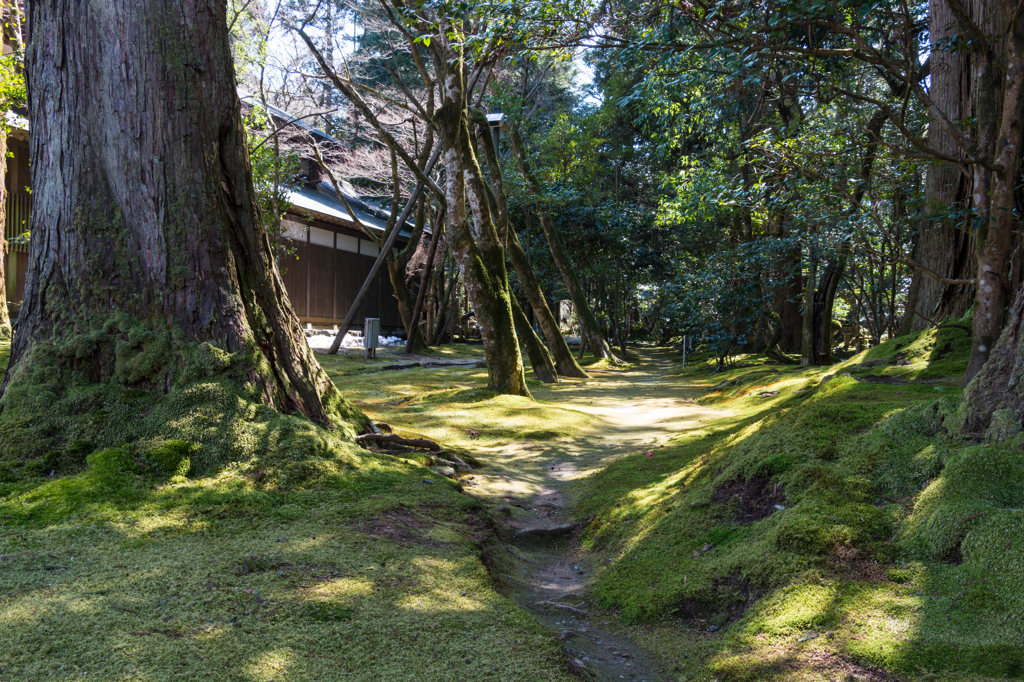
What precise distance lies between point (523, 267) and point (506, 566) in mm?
9888

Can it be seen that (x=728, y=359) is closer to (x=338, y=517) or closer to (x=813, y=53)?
(x=813, y=53)

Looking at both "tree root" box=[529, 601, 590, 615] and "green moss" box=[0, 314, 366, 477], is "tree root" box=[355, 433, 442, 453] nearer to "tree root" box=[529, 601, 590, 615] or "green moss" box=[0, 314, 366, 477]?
"green moss" box=[0, 314, 366, 477]

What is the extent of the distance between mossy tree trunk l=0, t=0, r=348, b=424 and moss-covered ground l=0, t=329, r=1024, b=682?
2.21 feet

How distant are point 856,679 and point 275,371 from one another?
3373 mm

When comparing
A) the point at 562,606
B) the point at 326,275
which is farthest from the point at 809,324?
the point at 326,275

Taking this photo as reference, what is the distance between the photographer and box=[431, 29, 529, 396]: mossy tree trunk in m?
8.65

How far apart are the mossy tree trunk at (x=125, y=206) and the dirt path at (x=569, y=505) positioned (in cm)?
182

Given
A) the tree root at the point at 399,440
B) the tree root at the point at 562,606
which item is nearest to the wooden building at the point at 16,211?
the tree root at the point at 399,440

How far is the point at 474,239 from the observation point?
8.92m

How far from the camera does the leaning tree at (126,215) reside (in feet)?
11.6

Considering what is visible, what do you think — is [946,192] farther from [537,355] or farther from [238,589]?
[238,589]

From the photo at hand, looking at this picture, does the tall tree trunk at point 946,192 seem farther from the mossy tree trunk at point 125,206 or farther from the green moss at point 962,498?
the mossy tree trunk at point 125,206

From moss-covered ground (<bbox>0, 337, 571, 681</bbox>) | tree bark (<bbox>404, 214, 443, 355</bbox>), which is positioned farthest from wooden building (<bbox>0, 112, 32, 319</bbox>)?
moss-covered ground (<bbox>0, 337, 571, 681</bbox>)

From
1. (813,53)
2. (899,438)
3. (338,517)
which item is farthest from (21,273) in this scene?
(899,438)
